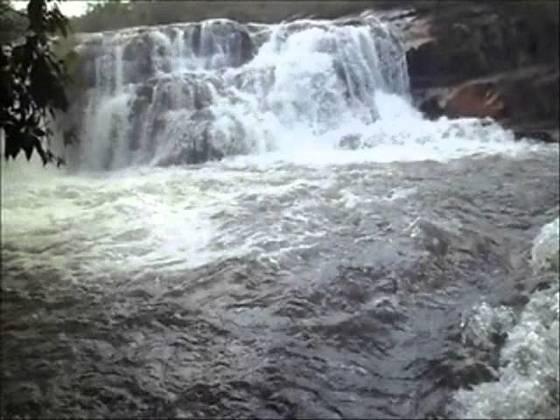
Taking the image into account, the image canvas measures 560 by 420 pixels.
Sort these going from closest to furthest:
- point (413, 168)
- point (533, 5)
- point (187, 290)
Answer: point (187, 290)
point (413, 168)
point (533, 5)

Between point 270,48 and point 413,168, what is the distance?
2830 mm

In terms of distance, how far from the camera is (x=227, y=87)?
6.95 m

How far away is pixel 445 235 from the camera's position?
3.52 m

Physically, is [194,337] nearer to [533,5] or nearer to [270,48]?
[270,48]

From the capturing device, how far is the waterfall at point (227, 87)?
258 inches

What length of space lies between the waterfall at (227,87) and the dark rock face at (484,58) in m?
0.27

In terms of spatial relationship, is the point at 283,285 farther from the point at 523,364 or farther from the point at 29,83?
the point at 29,83

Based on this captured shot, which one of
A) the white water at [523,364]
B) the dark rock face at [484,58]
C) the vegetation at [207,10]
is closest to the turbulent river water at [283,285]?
the white water at [523,364]

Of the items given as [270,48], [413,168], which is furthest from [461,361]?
[270,48]

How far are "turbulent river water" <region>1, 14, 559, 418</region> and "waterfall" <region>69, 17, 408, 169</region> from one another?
549 mm

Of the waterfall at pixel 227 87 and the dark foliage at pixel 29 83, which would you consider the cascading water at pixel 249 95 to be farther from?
the dark foliage at pixel 29 83

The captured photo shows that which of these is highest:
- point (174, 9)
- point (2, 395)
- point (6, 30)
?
point (174, 9)

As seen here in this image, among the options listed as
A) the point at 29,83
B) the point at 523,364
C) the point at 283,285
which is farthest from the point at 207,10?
the point at 523,364

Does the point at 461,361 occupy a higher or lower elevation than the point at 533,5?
lower
